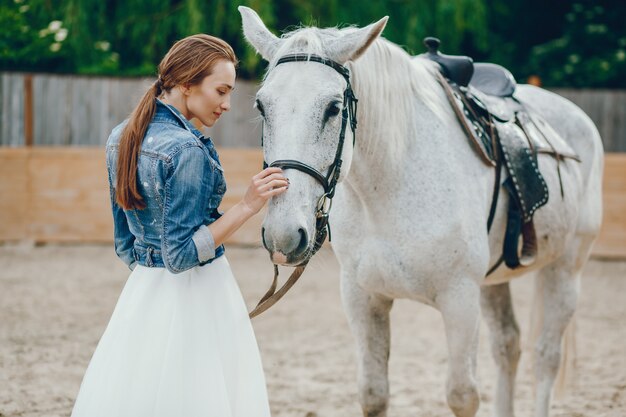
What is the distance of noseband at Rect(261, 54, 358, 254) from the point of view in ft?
8.16

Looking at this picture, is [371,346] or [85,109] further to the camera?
[85,109]

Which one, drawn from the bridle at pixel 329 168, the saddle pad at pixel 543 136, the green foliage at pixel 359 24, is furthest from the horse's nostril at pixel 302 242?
the green foliage at pixel 359 24

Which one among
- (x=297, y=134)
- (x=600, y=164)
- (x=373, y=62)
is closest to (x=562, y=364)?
(x=600, y=164)

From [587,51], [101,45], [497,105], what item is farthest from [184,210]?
[587,51]

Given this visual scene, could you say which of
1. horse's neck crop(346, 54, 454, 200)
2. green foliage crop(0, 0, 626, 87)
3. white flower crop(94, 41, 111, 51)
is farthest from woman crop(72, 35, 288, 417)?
Answer: white flower crop(94, 41, 111, 51)

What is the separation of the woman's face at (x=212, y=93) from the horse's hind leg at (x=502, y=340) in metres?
2.53

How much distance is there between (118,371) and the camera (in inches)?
90.8

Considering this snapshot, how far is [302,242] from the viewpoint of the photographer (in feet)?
7.92

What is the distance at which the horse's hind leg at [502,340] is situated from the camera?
14.2 feet

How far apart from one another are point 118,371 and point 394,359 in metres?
3.64

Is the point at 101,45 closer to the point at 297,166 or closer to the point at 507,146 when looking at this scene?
the point at 507,146

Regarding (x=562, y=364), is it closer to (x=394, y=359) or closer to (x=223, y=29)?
(x=394, y=359)

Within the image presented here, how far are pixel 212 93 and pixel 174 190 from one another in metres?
0.34

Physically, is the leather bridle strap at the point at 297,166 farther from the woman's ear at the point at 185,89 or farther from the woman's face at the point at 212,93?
the woman's ear at the point at 185,89
